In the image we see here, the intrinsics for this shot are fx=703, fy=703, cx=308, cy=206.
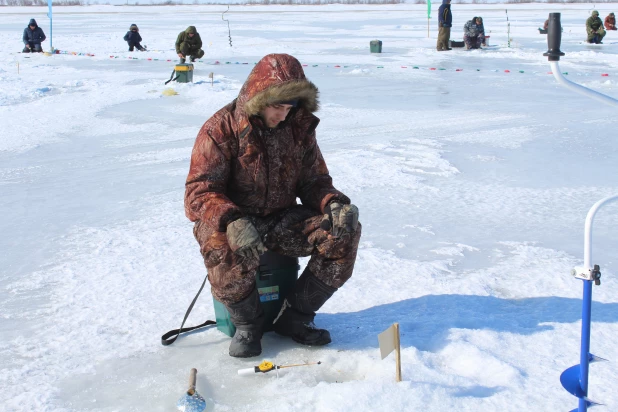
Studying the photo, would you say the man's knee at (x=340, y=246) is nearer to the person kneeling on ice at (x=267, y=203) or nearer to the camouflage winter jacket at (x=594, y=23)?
the person kneeling on ice at (x=267, y=203)

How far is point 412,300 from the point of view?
3406mm

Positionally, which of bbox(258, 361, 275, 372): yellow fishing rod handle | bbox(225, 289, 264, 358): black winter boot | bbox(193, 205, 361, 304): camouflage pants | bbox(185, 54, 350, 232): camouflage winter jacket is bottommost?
bbox(258, 361, 275, 372): yellow fishing rod handle

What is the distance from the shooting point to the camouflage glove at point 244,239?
2.55 metres

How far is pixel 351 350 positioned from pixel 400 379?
400 mm

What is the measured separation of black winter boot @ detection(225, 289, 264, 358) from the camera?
2.84m

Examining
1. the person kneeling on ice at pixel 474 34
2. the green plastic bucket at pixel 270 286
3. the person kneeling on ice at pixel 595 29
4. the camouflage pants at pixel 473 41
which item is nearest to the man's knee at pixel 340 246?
the green plastic bucket at pixel 270 286

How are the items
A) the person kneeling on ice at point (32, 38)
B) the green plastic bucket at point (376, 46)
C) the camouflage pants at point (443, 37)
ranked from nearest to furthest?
1. the green plastic bucket at point (376, 46)
2. the person kneeling on ice at point (32, 38)
3. the camouflage pants at point (443, 37)

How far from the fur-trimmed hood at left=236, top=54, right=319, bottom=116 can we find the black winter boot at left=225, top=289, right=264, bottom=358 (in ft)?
2.49

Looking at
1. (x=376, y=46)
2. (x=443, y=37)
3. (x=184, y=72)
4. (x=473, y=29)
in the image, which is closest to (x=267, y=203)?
(x=184, y=72)

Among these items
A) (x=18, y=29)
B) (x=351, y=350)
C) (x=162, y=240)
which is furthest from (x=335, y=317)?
(x=18, y=29)

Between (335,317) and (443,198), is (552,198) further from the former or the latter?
(335,317)

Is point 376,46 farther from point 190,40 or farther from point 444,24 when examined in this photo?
point 190,40

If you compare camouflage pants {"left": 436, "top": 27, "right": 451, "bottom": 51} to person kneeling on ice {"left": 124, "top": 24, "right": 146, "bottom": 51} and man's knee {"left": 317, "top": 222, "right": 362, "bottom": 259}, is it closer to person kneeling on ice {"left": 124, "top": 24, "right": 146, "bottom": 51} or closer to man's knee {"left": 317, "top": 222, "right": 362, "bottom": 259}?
person kneeling on ice {"left": 124, "top": 24, "right": 146, "bottom": 51}

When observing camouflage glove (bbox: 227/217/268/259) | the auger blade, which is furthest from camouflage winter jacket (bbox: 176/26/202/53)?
the auger blade
